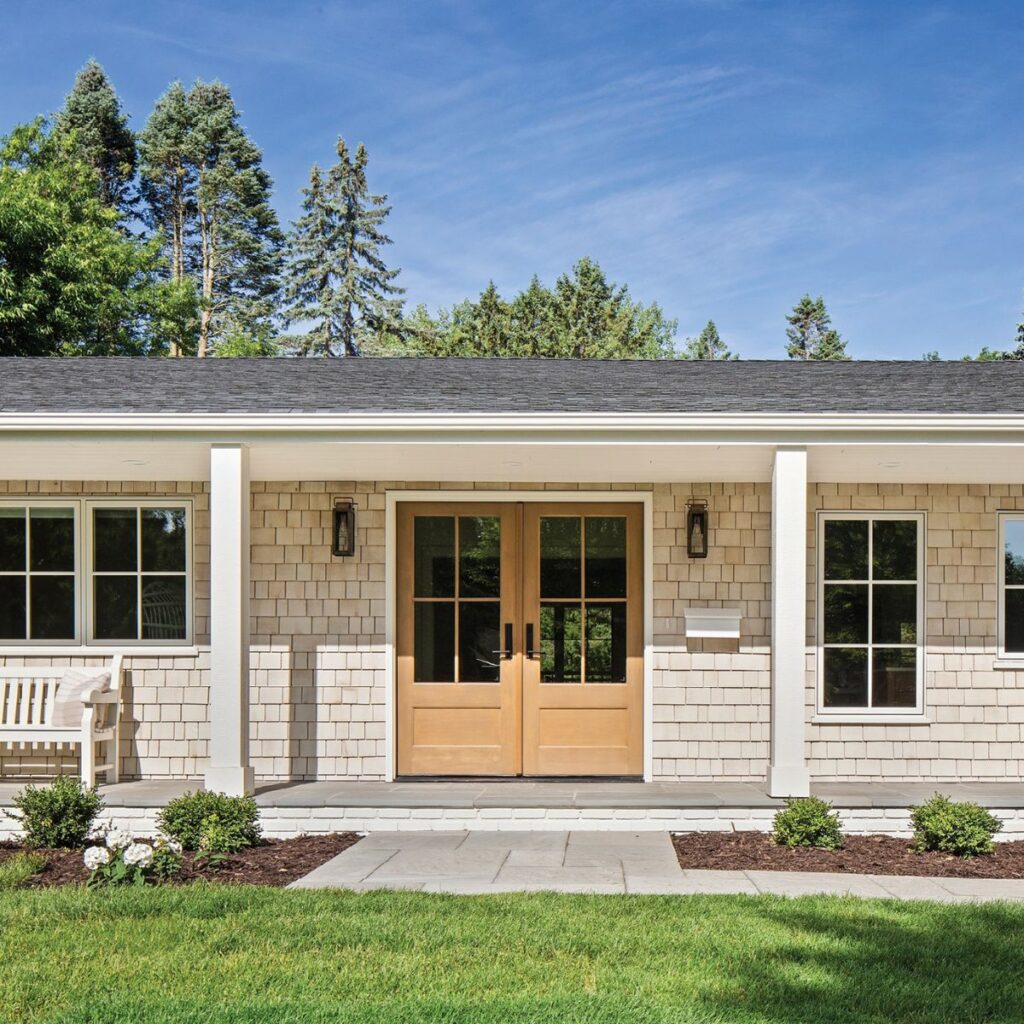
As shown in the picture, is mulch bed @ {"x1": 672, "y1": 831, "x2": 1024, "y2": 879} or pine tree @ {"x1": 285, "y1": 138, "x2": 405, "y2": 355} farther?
pine tree @ {"x1": 285, "y1": 138, "x2": 405, "y2": 355}

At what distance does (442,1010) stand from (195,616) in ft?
16.2

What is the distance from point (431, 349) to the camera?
35.6 m

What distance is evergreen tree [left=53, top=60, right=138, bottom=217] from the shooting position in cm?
3288

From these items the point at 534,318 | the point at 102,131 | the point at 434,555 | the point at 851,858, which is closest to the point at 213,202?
the point at 102,131

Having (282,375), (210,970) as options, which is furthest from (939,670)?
(210,970)

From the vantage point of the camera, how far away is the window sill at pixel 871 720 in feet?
25.1

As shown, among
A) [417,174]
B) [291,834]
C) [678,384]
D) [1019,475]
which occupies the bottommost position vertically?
[291,834]

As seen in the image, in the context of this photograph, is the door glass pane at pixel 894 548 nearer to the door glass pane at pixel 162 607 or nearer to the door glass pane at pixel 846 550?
the door glass pane at pixel 846 550

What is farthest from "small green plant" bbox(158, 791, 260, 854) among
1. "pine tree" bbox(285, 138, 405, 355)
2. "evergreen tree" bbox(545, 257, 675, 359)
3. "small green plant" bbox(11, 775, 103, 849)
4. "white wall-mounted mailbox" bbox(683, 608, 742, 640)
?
"pine tree" bbox(285, 138, 405, 355)

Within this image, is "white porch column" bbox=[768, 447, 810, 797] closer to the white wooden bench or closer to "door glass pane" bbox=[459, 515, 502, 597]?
"door glass pane" bbox=[459, 515, 502, 597]

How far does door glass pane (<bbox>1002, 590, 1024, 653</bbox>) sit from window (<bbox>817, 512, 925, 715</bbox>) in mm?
653

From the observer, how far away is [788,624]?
6430mm

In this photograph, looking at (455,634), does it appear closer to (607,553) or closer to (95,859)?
(607,553)

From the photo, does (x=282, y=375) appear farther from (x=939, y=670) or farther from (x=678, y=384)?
(x=939, y=670)
